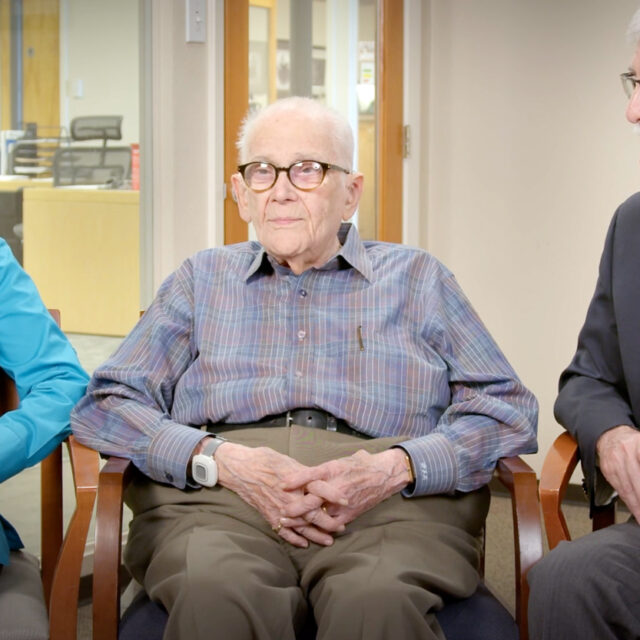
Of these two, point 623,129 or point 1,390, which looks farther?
point 623,129

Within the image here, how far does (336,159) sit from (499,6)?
7.02 feet

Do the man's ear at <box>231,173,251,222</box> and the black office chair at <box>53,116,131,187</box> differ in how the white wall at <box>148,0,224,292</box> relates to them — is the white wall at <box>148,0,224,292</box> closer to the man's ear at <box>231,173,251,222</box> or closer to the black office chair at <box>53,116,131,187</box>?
the black office chair at <box>53,116,131,187</box>

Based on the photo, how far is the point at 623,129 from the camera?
13.1 feet

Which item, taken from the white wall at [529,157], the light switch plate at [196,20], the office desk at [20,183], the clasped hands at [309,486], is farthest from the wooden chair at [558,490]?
the white wall at [529,157]

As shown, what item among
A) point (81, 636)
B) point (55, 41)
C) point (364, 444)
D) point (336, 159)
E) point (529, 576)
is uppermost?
point (55, 41)

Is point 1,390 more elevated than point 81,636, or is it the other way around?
point 1,390

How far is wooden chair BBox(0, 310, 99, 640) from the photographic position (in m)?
1.87

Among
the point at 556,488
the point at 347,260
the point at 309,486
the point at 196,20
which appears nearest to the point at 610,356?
the point at 556,488

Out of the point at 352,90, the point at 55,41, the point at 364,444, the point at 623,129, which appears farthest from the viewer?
the point at 352,90

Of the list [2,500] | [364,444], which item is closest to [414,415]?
[364,444]

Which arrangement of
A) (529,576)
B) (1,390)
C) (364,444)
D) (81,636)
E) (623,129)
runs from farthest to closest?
(623,129) → (81,636) → (1,390) → (364,444) → (529,576)

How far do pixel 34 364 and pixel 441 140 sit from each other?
264 centimetres

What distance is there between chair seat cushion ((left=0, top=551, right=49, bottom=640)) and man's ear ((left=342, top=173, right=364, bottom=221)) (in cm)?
106

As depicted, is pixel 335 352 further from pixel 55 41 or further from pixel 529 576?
pixel 55 41
